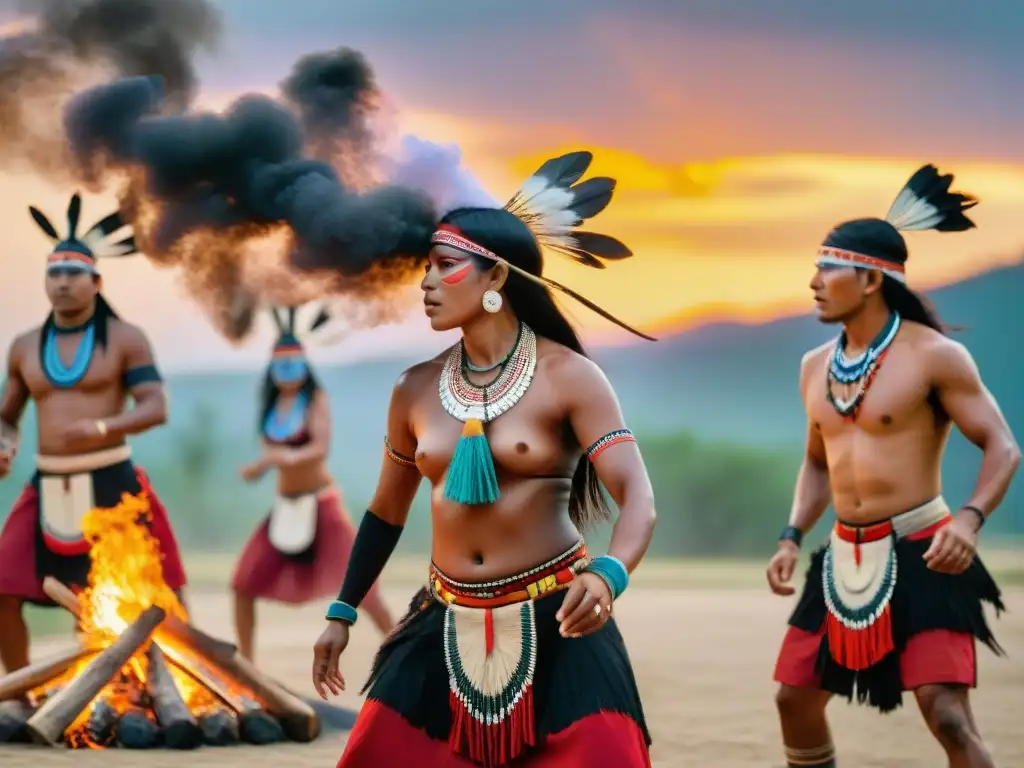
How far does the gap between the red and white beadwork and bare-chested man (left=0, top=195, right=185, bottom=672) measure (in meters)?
3.15

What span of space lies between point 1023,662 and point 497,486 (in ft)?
23.8

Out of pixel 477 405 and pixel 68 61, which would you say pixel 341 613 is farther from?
pixel 68 61

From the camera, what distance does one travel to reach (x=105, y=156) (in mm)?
7117

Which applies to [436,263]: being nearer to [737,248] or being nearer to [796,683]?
[796,683]

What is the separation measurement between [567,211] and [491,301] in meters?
0.33

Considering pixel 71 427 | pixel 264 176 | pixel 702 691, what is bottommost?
pixel 702 691

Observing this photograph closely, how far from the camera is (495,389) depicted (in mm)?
3707

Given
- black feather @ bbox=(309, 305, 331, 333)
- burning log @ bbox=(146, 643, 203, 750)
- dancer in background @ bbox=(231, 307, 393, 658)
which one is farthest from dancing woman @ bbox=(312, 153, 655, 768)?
black feather @ bbox=(309, 305, 331, 333)

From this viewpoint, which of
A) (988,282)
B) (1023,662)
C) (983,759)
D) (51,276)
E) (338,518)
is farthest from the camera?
(988,282)

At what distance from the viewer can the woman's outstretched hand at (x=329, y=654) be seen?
375cm

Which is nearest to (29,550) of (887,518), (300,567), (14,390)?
(14,390)

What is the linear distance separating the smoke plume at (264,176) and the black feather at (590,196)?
1.25 m

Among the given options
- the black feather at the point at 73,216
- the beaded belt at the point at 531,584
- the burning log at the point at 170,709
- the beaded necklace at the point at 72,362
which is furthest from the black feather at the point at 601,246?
the black feather at the point at 73,216

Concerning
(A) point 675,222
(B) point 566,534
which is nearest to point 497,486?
(B) point 566,534
